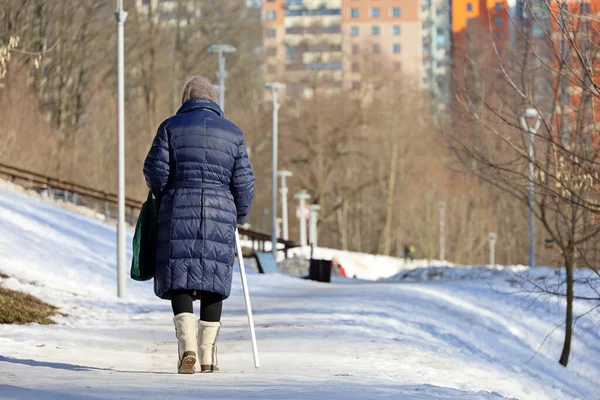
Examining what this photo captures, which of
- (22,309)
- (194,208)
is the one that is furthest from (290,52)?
(194,208)

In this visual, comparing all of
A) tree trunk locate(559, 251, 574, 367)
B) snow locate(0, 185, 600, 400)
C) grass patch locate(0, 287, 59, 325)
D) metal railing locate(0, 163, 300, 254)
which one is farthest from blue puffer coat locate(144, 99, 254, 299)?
metal railing locate(0, 163, 300, 254)

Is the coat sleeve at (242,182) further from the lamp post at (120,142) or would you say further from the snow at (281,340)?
the lamp post at (120,142)

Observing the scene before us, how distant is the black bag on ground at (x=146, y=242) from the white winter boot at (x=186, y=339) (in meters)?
0.37

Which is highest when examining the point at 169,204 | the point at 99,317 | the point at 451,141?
the point at 451,141

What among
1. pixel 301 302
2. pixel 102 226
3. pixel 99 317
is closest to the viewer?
pixel 99 317

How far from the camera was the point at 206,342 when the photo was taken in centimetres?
915

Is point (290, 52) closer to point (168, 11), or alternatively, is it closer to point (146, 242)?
point (168, 11)

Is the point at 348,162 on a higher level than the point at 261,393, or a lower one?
higher

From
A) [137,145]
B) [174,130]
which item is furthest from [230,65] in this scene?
[174,130]

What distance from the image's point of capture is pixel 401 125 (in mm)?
71250

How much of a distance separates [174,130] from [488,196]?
71.9 m

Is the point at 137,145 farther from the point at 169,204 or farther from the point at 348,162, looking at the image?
the point at 169,204

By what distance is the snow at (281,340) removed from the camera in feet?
27.6

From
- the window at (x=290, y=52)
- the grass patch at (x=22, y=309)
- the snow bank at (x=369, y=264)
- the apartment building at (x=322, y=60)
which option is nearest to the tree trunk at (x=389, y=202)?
the apartment building at (x=322, y=60)
